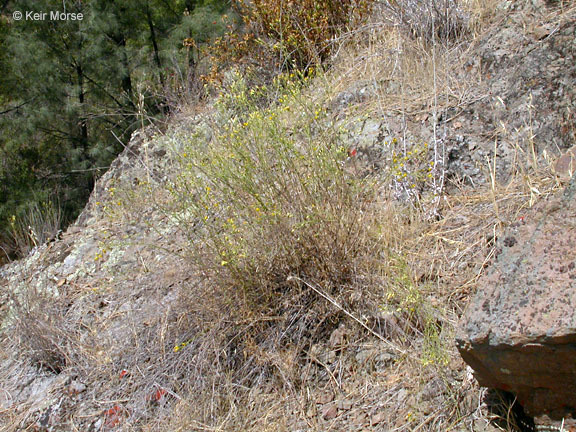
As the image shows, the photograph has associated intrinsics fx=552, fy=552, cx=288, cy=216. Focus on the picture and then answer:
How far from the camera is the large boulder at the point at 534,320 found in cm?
165

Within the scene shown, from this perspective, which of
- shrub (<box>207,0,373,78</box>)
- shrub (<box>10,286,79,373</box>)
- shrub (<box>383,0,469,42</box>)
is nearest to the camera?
shrub (<box>10,286,79,373</box>)

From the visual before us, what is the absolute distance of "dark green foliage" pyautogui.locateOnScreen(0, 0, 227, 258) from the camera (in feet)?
29.7

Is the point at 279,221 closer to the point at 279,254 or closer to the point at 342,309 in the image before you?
the point at 279,254

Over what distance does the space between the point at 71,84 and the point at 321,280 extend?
8001mm

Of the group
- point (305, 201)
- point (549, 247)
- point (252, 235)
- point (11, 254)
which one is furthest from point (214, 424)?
point (11, 254)

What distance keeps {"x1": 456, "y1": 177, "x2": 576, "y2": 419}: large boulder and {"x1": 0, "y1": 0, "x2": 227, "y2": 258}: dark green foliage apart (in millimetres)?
7561

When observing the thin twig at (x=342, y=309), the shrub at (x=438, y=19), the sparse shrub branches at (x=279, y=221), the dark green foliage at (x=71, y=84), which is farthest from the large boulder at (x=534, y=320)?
the dark green foliage at (x=71, y=84)

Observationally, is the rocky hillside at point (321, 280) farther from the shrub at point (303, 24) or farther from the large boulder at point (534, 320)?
the shrub at point (303, 24)

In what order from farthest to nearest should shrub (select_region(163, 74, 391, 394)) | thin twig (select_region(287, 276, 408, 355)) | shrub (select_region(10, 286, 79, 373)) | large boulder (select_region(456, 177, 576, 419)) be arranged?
1. shrub (select_region(10, 286, 79, 373))
2. shrub (select_region(163, 74, 391, 394))
3. thin twig (select_region(287, 276, 408, 355))
4. large boulder (select_region(456, 177, 576, 419))

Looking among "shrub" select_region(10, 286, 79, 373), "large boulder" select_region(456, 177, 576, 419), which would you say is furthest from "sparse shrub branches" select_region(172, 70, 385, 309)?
"shrub" select_region(10, 286, 79, 373)

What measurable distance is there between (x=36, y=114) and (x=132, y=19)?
95.2 inches

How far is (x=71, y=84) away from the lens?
9.42 m

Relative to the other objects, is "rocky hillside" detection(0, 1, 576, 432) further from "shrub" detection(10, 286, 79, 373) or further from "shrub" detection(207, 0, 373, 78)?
"shrub" detection(207, 0, 373, 78)

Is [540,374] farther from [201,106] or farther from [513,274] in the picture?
[201,106]
